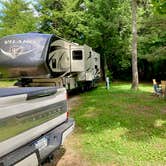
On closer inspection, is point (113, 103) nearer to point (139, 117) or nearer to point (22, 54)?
point (139, 117)

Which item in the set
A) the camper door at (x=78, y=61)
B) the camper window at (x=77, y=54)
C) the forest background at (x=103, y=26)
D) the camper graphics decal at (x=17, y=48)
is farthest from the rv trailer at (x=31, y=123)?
the forest background at (x=103, y=26)

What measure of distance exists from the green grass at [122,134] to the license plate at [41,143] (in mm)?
1440

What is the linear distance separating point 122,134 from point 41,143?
3514 mm

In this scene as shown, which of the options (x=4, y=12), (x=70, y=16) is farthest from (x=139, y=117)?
(x=4, y=12)

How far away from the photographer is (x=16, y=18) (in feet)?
→ 110

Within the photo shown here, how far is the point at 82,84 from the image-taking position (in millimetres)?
18797

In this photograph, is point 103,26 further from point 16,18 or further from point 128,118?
point 128,118

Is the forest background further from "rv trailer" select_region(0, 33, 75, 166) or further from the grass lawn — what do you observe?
"rv trailer" select_region(0, 33, 75, 166)

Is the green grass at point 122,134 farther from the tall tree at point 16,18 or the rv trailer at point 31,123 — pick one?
the tall tree at point 16,18

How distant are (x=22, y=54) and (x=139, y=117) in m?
6.45

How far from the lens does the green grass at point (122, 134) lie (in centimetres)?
588

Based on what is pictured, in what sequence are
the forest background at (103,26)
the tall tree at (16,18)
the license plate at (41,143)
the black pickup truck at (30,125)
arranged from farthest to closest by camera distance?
the tall tree at (16,18) → the forest background at (103,26) → the license plate at (41,143) → the black pickup truck at (30,125)

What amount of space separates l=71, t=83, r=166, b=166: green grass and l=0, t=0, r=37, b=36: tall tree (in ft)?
69.8

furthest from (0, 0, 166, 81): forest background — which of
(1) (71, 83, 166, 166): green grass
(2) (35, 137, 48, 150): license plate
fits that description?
(2) (35, 137, 48, 150): license plate
